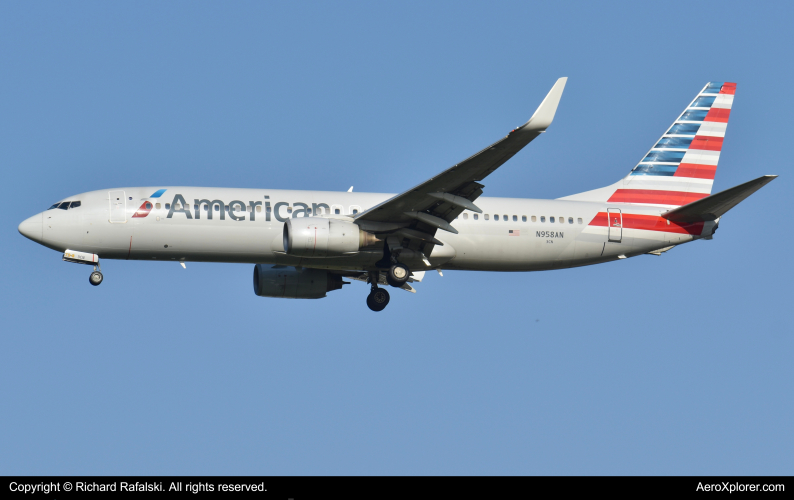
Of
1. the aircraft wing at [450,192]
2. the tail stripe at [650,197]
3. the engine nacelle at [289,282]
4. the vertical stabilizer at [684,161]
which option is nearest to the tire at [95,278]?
the engine nacelle at [289,282]

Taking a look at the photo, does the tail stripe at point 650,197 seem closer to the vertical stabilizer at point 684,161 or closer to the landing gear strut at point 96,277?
the vertical stabilizer at point 684,161

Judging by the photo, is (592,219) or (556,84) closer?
(556,84)

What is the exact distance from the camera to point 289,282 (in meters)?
39.4

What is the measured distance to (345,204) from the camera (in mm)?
36406

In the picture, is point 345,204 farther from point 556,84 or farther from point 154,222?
point 556,84

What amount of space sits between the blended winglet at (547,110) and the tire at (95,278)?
16.7 meters

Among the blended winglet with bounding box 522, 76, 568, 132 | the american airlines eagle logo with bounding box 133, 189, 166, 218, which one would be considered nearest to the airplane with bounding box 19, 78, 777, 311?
the american airlines eagle logo with bounding box 133, 189, 166, 218

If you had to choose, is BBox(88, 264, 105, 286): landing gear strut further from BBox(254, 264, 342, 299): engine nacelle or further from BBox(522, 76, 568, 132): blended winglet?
BBox(522, 76, 568, 132): blended winglet

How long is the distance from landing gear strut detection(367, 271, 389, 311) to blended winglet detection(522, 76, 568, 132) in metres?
12.1

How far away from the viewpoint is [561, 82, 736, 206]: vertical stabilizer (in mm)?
39969

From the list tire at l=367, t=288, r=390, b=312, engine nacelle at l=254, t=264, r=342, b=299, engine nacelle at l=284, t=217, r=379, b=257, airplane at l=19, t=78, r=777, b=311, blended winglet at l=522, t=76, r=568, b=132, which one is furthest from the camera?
engine nacelle at l=254, t=264, r=342, b=299

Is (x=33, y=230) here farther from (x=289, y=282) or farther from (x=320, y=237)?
(x=320, y=237)

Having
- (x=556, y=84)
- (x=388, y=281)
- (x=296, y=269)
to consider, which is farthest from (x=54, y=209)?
(x=556, y=84)

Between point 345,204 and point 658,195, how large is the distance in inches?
517
